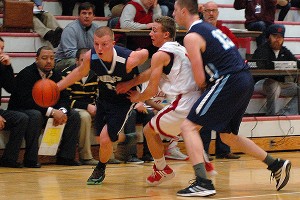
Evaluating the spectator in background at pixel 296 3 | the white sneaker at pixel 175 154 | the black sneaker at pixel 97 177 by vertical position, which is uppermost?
the spectator in background at pixel 296 3

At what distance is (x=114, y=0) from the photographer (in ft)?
38.1

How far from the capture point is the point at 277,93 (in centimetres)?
1096

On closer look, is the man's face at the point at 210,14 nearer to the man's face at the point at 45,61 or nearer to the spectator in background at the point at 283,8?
the man's face at the point at 45,61

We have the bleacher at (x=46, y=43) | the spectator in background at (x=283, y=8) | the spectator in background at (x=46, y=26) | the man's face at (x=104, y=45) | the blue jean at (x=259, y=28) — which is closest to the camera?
the man's face at (x=104, y=45)

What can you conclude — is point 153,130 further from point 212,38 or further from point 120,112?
point 212,38

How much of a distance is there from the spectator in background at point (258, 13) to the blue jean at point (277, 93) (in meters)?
0.97

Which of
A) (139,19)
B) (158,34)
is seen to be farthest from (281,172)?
(139,19)

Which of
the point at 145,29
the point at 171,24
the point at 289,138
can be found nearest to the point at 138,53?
the point at 171,24

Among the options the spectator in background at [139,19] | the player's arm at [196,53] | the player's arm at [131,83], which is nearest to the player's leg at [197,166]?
the player's arm at [196,53]

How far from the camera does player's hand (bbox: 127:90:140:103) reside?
22.5 feet

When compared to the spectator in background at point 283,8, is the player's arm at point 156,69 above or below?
above

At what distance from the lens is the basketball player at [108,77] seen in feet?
22.5

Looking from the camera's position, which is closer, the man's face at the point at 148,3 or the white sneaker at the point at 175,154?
the white sneaker at the point at 175,154

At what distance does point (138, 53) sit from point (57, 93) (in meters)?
0.84
